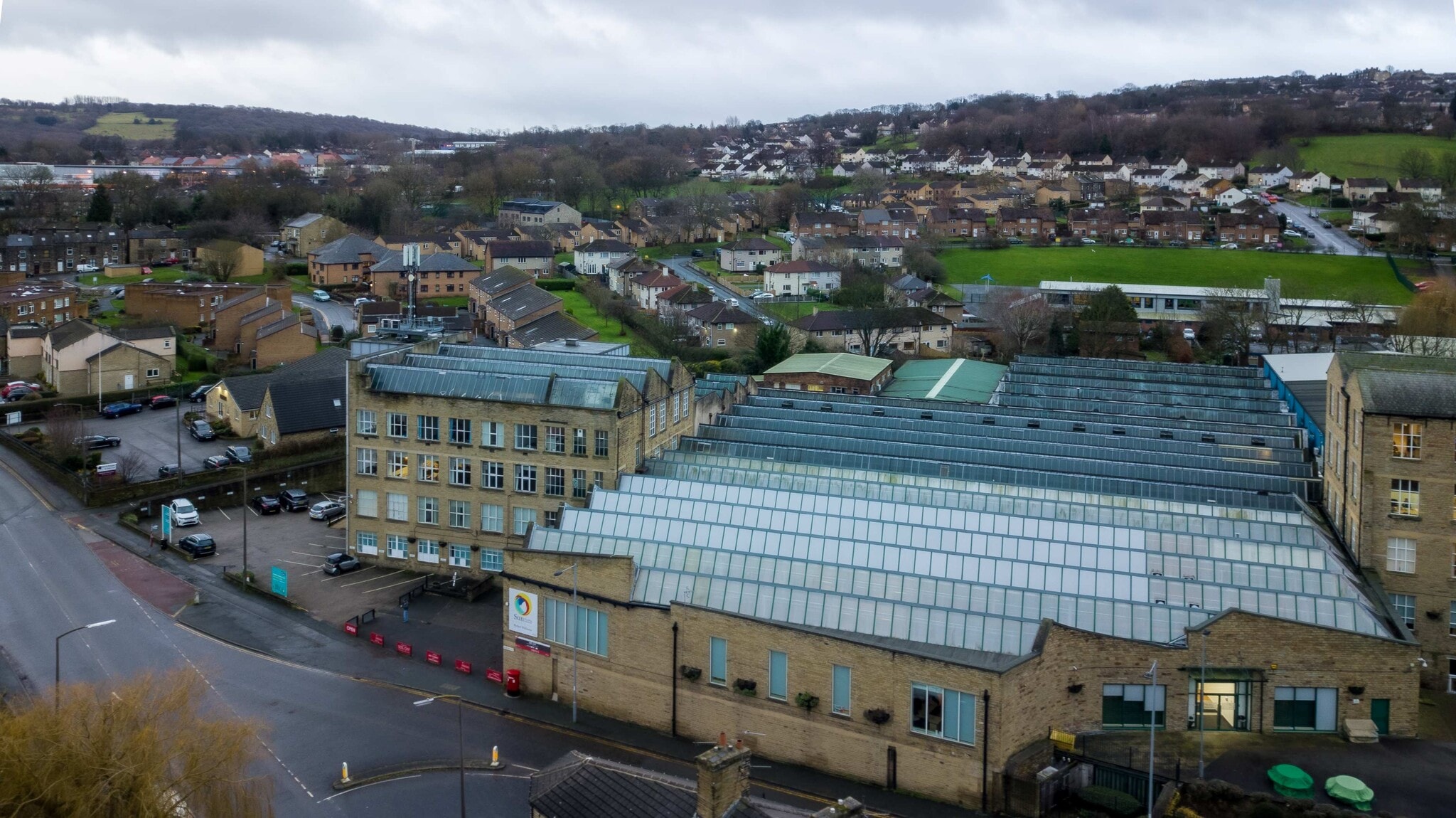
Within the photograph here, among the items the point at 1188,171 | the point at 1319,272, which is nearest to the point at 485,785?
the point at 1319,272

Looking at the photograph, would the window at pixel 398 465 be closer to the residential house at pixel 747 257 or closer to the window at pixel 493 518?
the window at pixel 493 518

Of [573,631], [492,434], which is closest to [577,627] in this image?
[573,631]

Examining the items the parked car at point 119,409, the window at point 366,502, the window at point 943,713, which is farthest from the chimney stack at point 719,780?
the parked car at point 119,409

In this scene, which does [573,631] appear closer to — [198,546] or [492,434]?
[492,434]

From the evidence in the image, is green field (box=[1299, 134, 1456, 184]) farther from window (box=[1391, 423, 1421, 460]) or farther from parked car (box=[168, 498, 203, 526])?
parked car (box=[168, 498, 203, 526])

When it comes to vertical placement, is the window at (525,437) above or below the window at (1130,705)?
above

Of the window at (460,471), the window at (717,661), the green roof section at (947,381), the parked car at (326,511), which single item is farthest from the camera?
the green roof section at (947,381)

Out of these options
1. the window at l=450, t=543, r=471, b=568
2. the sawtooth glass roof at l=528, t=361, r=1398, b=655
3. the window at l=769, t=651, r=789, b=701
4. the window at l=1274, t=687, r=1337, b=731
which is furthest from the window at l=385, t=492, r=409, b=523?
the window at l=1274, t=687, r=1337, b=731
